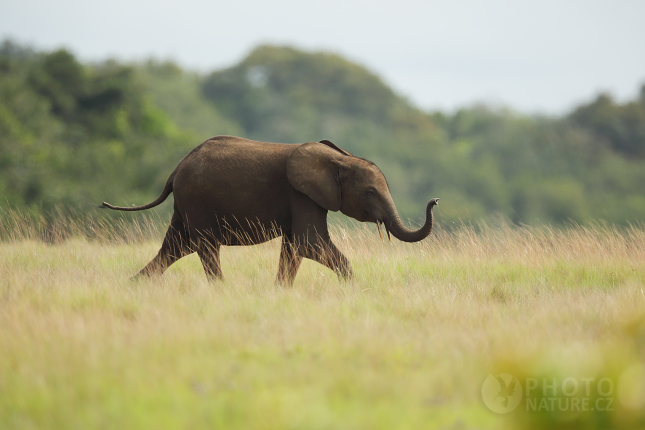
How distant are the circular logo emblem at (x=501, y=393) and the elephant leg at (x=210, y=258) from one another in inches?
144

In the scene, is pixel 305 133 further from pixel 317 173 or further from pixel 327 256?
pixel 327 256

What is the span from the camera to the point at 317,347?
177 inches

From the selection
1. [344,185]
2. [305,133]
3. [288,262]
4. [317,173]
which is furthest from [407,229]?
[305,133]

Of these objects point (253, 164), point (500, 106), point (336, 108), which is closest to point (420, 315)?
point (253, 164)

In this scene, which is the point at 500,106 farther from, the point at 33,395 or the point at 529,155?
the point at 33,395

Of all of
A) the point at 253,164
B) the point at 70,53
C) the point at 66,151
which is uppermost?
the point at 70,53

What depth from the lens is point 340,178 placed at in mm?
6910

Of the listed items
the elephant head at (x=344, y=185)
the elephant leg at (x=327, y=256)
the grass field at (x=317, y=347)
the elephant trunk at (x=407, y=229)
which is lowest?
the grass field at (x=317, y=347)

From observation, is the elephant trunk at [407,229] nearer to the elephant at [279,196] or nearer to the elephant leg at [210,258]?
the elephant at [279,196]

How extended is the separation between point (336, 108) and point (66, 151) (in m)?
44.0

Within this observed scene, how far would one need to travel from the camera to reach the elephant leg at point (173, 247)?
23.6ft

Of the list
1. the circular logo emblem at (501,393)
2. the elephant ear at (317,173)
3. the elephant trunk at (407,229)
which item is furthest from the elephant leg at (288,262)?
the circular logo emblem at (501,393)

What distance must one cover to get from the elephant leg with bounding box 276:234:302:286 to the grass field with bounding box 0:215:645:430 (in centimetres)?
19

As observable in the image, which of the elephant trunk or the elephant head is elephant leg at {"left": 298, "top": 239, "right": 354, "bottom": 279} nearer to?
the elephant head
